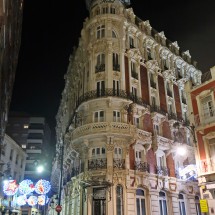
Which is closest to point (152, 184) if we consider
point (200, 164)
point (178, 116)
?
point (200, 164)

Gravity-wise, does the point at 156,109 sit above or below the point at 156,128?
above

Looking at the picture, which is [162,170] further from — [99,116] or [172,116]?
[99,116]

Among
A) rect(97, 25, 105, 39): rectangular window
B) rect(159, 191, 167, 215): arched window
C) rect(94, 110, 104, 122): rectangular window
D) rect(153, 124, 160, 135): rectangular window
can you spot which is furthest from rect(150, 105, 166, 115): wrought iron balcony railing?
rect(97, 25, 105, 39): rectangular window

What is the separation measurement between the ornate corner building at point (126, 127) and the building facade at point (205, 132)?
489 cm

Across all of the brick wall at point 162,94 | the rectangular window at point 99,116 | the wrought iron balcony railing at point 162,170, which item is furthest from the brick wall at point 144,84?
the wrought iron balcony railing at point 162,170

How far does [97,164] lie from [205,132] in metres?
10.4

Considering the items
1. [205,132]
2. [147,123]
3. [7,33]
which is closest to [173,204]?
[147,123]

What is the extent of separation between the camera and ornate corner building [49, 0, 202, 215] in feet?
77.7

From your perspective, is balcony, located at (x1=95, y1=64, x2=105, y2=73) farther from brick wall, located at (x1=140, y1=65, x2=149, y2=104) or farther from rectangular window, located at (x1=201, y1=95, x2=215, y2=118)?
rectangular window, located at (x1=201, y1=95, x2=215, y2=118)

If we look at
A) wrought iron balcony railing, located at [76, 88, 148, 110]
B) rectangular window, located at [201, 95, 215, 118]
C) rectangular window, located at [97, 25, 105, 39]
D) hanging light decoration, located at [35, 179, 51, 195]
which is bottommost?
hanging light decoration, located at [35, 179, 51, 195]

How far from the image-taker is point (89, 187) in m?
23.4

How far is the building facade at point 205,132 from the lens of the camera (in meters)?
18.5

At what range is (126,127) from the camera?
2508cm

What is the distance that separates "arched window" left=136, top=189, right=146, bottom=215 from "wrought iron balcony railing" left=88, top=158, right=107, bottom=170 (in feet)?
14.8
